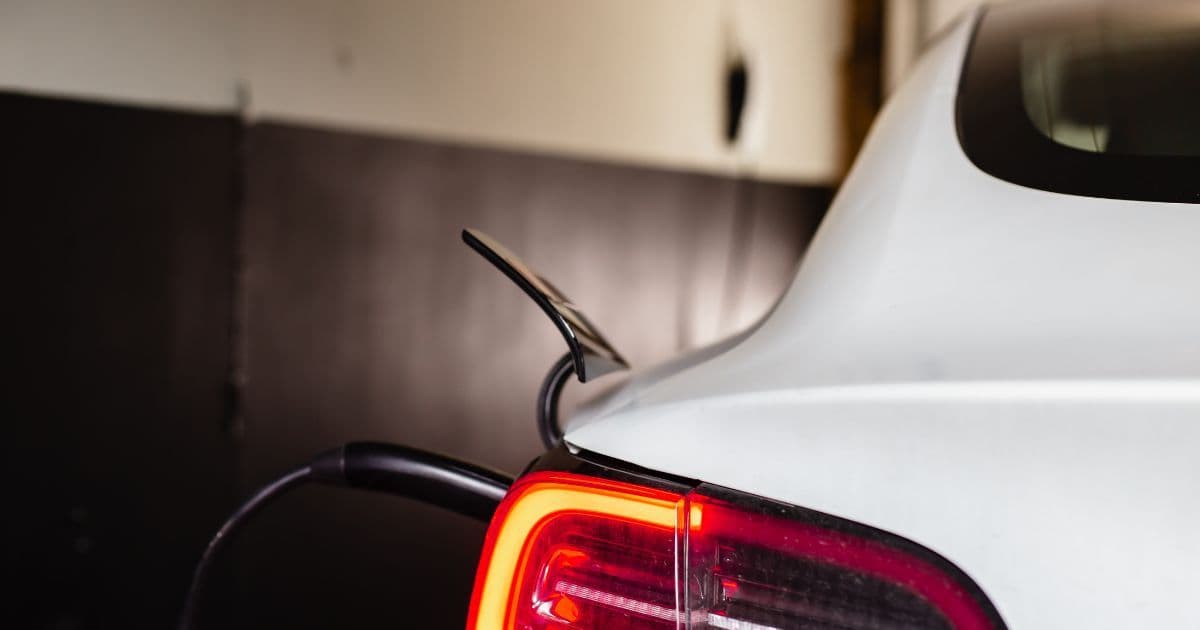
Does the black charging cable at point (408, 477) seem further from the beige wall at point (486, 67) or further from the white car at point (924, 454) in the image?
the beige wall at point (486, 67)

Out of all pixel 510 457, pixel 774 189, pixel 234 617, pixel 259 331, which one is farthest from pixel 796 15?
pixel 234 617

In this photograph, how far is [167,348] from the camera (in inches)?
80.9

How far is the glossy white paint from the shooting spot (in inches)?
16.5

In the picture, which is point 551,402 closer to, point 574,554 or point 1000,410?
point 574,554

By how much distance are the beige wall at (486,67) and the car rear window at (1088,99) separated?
174 cm

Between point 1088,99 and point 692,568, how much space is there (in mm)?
777

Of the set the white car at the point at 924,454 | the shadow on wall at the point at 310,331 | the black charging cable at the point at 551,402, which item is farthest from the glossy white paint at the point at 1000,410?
the shadow on wall at the point at 310,331

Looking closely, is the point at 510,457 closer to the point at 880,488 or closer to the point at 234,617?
the point at 234,617

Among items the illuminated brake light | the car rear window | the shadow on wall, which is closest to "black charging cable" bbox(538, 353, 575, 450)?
the illuminated brake light

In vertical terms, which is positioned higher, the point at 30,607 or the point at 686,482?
the point at 686,482

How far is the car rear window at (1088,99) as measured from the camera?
0.71 m

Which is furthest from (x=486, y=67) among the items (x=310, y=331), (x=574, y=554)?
(x=574, y=554)

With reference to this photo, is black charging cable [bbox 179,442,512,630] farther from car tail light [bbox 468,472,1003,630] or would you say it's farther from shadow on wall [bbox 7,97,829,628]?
shadow on wall [bbox 7,97,829,628]

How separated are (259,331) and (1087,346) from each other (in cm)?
208
